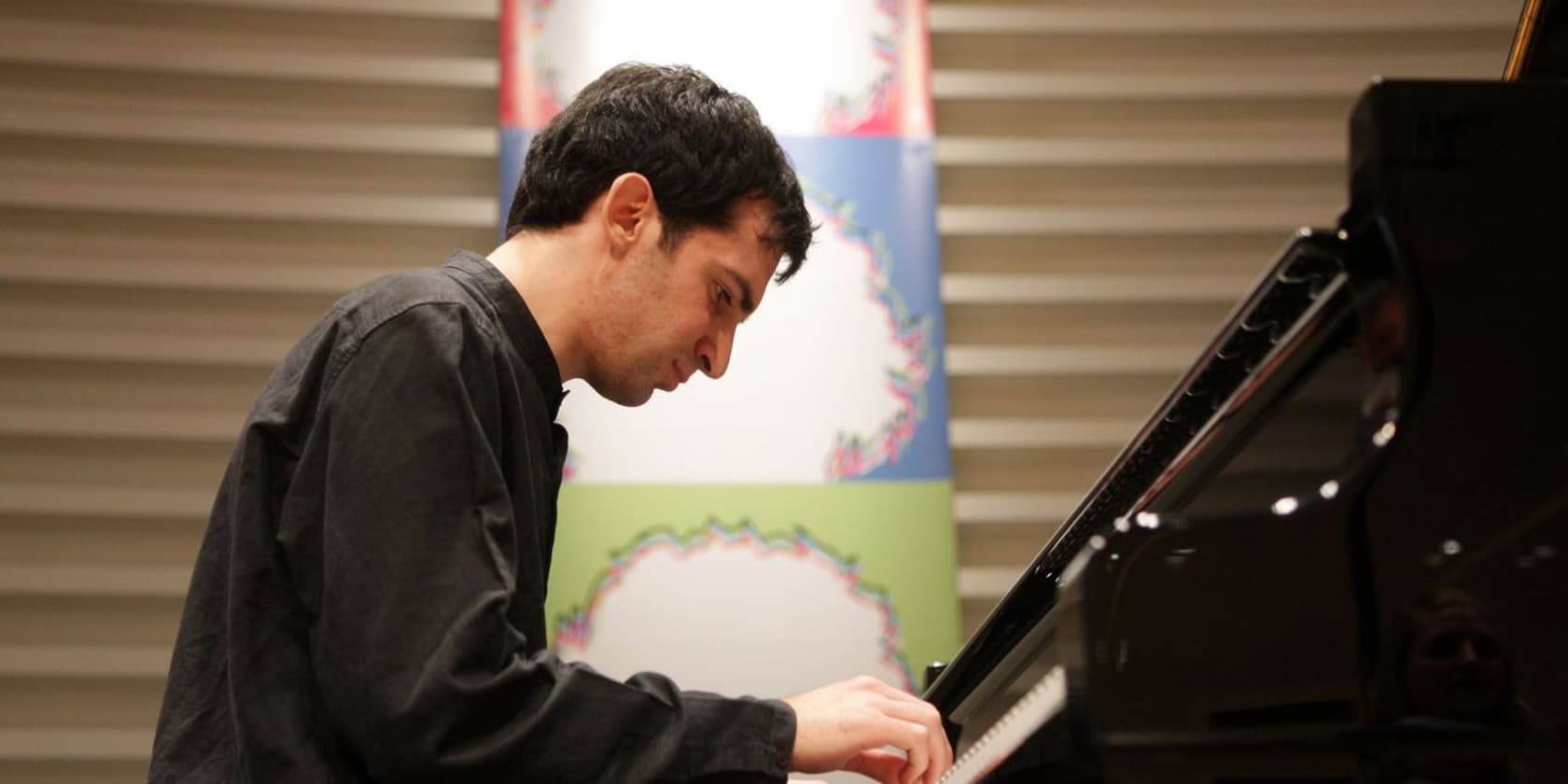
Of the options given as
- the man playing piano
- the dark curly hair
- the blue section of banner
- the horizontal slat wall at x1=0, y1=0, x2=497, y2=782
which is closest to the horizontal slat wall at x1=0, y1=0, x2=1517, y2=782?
the horizontal slat wall at x1=0, y1=0, x2=497, y2=782

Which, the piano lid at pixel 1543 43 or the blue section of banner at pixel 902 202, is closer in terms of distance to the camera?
the piano lid at pixel 1543 43

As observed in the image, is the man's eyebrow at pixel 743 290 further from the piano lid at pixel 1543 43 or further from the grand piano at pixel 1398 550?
the piano lid at pixel 1543 43

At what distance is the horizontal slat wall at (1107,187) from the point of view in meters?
3.67

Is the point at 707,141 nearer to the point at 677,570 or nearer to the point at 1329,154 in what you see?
the point at 677,570

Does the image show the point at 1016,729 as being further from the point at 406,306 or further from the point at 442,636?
the point at 406,306

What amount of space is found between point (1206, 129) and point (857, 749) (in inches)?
109

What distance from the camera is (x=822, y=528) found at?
3.32 m

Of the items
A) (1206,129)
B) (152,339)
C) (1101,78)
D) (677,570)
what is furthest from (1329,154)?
(152,339)

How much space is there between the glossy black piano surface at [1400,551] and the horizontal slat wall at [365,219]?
93.8 inches

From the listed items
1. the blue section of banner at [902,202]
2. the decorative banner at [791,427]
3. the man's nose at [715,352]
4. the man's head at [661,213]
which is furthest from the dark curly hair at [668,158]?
the blue section of banner at [902,202]

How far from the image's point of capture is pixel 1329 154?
12.5 ft

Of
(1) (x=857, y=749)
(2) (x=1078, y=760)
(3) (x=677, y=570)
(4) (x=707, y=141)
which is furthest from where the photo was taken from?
(3) (x=677, y=570)

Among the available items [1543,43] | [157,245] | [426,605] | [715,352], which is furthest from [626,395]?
[157,245]

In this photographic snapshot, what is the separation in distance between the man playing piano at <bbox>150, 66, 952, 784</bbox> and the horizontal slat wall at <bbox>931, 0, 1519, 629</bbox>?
208 centimetres
